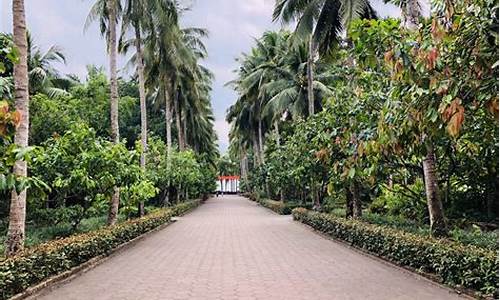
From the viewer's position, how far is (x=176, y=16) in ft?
65.8

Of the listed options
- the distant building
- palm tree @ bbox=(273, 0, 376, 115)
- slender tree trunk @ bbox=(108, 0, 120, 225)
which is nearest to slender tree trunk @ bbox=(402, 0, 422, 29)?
palm tree @ bbox=(273, 0, 376, 115)

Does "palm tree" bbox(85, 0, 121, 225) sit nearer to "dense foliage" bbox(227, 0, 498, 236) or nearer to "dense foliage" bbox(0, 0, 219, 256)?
"dense foliage" bbox(0, 0, 219, 256)

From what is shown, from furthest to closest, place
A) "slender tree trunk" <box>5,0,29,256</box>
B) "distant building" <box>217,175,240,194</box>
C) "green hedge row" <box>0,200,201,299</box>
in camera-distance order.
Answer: "distant building" <box>217,175,240,194</box> < "slender tree trunk" <box>5,0,29,256</box> < "green hedge row" <box>0,200,201,299</box>

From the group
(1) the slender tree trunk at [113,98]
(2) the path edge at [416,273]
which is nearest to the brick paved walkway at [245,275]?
(2) the path edge at [416,273]

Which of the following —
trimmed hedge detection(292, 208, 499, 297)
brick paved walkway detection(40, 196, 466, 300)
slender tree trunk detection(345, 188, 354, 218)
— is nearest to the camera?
trimmed hedge detection(292, 208, 499, 297)

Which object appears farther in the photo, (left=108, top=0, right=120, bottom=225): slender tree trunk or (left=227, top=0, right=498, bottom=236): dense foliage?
(left=108, top=0, right=120, bottom=225): slender tree trunk

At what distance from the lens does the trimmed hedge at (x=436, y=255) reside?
655 cm

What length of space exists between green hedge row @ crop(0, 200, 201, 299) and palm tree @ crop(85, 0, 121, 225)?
1693mm

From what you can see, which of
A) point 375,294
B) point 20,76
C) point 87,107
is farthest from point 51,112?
point 375,294

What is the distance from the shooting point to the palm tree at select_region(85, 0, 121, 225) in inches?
582

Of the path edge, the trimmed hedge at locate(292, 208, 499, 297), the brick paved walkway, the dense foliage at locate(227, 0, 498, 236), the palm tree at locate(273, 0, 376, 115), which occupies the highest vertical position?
the palm tree at locate(273, 0, 376, 115)

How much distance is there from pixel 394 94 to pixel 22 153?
4005 mm

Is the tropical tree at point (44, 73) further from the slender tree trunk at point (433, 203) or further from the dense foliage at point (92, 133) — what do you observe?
the slender tree trunk at point (433, 203)

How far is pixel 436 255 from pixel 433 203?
258 cm
